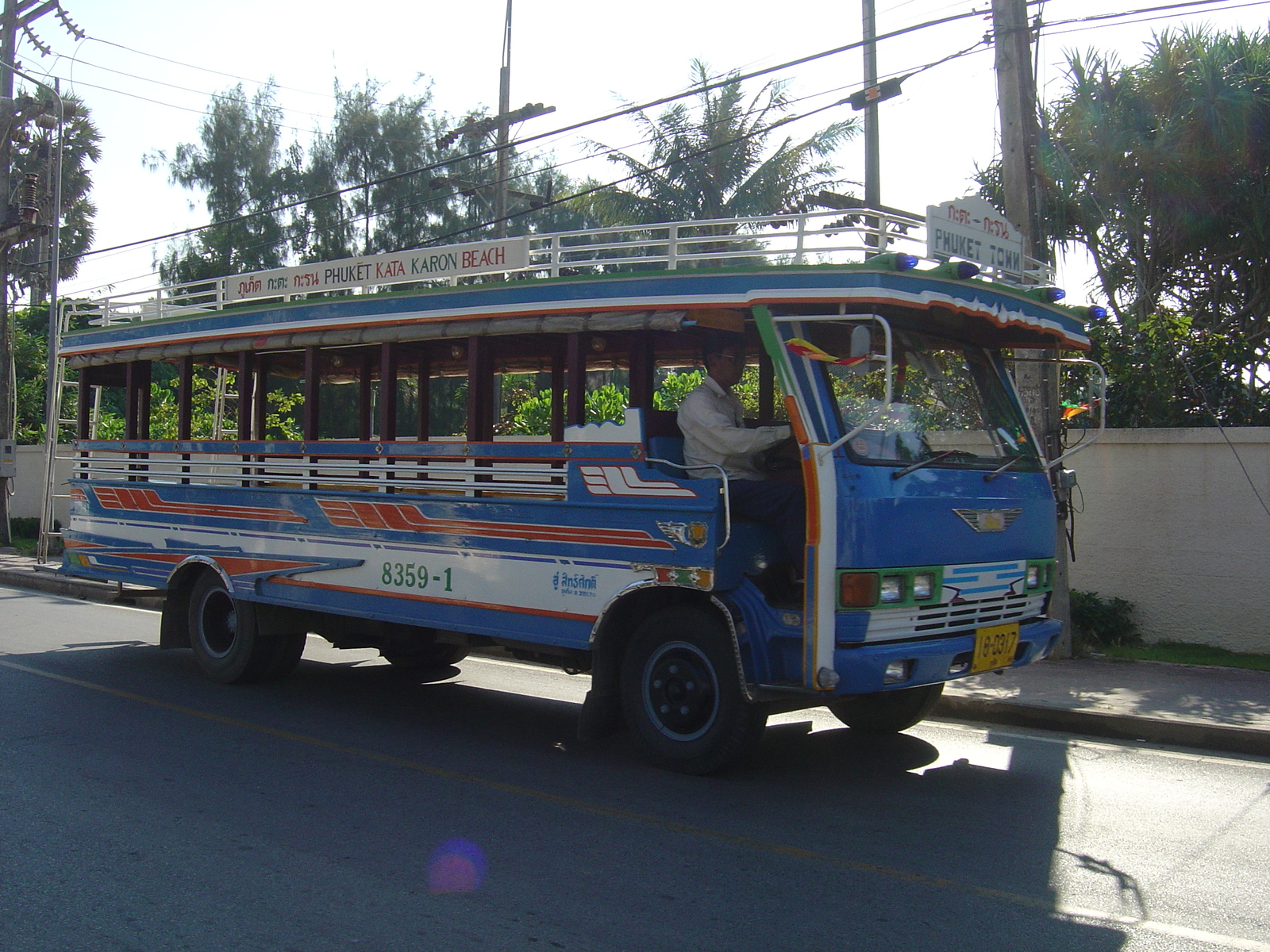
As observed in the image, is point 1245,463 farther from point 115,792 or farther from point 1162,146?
point 115,792

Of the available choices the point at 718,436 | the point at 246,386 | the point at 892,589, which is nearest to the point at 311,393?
the point at 246,386

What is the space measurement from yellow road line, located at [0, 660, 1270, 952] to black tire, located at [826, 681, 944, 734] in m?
2.00

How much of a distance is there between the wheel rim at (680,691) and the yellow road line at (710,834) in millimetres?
715

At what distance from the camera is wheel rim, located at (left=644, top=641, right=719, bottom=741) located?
5.90 m

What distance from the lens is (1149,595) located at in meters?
10.1

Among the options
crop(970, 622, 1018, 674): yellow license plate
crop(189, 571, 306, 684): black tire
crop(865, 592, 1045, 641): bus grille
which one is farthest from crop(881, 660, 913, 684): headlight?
crop(189, 571, 306, 684): black tire

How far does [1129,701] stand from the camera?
779cm

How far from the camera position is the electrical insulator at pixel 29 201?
2017 centimetres

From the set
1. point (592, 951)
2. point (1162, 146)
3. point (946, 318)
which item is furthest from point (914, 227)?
point (1162, 146)

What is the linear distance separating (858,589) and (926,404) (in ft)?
4.39

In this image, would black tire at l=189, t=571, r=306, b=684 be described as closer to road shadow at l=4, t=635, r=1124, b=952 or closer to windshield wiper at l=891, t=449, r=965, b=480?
road shadow at l=4, t=635, r=1124, b=952

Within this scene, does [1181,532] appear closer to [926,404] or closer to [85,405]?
[926,404]

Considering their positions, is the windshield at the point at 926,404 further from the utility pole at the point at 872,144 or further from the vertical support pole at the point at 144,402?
the utility pole at the point at 872,144

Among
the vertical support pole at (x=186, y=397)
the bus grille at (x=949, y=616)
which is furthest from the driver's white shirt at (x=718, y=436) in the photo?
the vertical support pole at (x=186, y=397)
